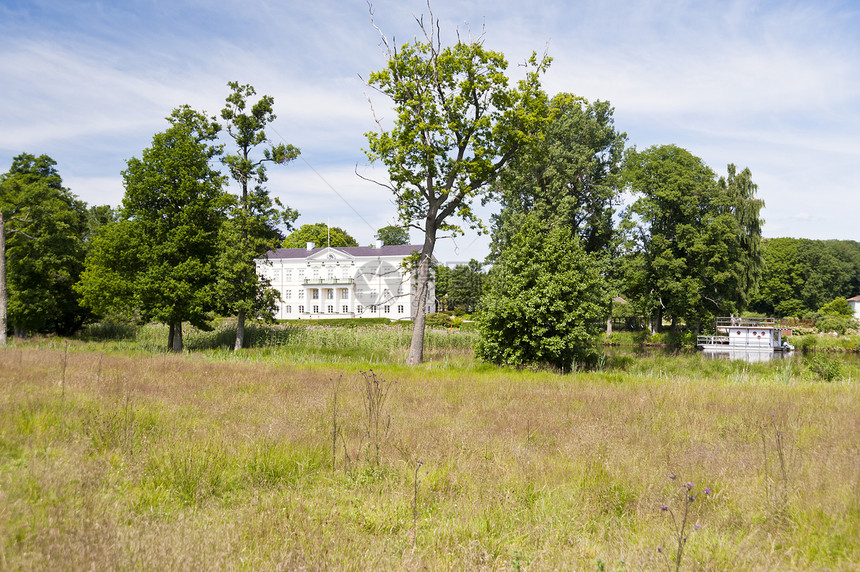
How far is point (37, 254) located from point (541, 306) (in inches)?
1328

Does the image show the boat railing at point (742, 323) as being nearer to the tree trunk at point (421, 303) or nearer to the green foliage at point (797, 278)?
the tree trunk at point (421, 303)

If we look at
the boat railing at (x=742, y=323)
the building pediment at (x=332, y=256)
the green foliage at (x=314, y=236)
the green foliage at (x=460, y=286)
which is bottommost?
the boat railing at (x=742, y=323)

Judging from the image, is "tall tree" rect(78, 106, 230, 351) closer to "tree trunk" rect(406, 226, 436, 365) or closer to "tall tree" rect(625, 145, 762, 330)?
"tree trunk" rect(406, 226, 436, 365)

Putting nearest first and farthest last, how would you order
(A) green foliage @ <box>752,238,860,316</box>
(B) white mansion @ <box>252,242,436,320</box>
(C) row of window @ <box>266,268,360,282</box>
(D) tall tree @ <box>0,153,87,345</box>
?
(D) tall tree @ <box>0,153,87,345</box> < (B) white mansion @ <box>252,242,436,320</box> < (C) row of window @ <box>266,268,360,282</box> < (A) green foliage @ <box>752,238,860,316</box>

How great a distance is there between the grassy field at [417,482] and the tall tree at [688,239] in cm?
3055

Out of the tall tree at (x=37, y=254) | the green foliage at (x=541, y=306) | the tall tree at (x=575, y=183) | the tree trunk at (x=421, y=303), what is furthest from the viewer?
the tall tree at (x=575, y=183)

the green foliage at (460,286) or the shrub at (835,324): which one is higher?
the green foliage at (460,286)

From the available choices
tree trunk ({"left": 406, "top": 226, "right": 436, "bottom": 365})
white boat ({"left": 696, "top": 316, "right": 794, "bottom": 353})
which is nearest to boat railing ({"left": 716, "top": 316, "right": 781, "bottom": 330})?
white boat ({"left": 696, "top": 316, "right": 794, "bottom": 353})

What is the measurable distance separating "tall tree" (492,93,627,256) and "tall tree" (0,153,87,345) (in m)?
30.6

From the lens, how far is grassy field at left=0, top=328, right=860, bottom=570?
3744 mm

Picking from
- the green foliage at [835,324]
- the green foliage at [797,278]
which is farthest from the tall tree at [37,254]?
the green foliage at [797,278]

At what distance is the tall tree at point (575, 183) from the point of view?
122ft

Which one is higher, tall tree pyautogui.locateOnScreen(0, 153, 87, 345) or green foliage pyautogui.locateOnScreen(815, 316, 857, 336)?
tall tree pyautogui.locateOnScreen(0, 153, 87, 345)

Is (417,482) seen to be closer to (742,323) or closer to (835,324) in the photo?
(742,323)
